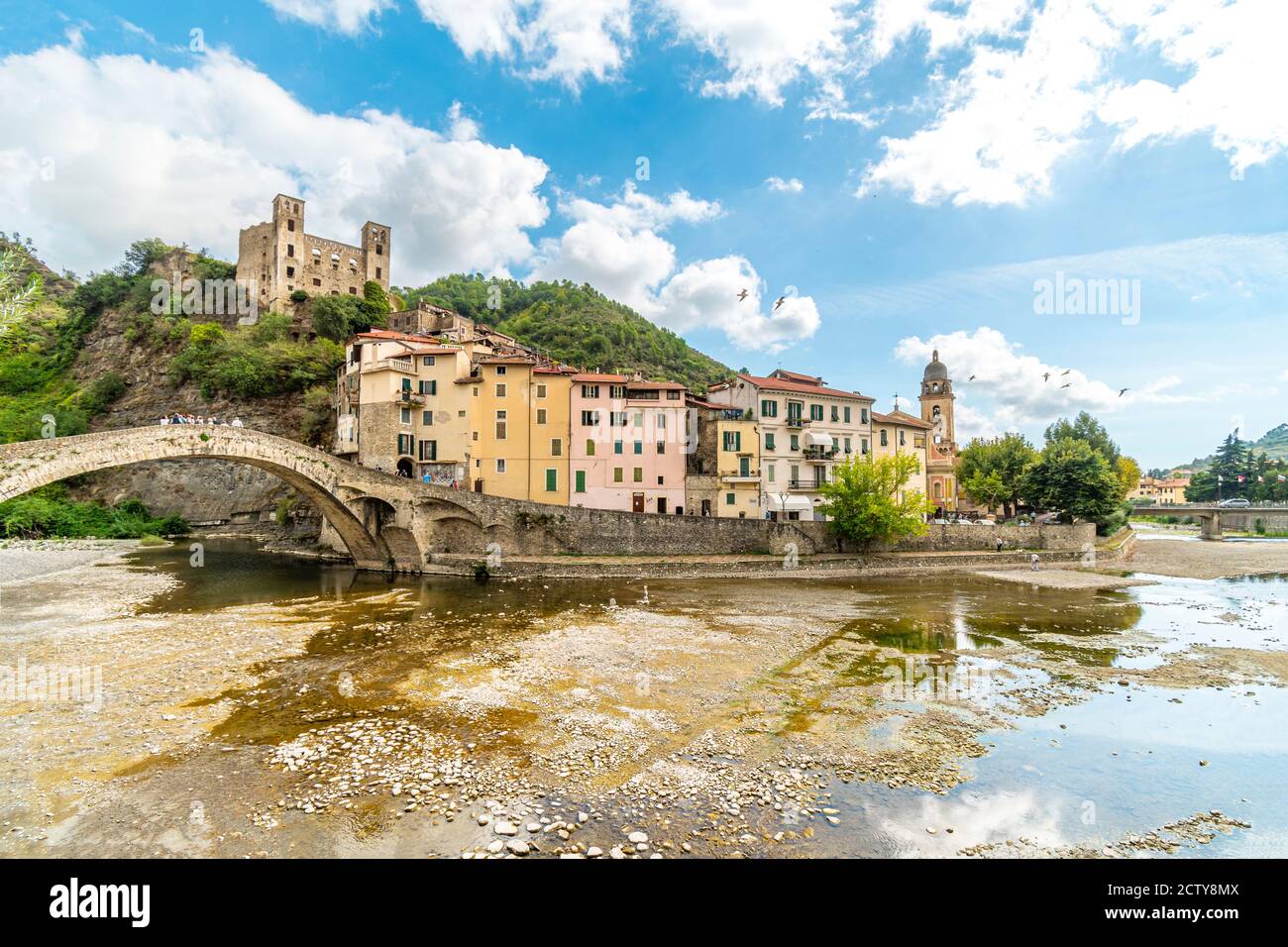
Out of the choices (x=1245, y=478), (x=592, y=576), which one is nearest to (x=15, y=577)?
(x=592, y=576)

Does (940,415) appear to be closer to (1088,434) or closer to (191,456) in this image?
(1088,434)

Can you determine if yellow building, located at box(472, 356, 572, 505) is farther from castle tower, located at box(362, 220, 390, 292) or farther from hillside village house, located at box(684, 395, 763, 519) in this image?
castle tower, located at box(362, 220, 390, 292)

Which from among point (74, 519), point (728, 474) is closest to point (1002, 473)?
point (728, 474)

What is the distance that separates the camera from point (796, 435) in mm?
43188

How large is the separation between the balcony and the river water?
69.2ft

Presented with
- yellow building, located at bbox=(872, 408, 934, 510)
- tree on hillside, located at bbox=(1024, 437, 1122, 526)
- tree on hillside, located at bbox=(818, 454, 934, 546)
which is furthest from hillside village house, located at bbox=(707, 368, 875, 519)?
tree on hillside, located at bbox=(1024, 437, 1122, 526)

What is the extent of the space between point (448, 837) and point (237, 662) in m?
11.4

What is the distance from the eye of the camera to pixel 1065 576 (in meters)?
36.4

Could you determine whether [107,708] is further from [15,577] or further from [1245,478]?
[1245,478]

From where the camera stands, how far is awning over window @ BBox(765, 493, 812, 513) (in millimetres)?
41125

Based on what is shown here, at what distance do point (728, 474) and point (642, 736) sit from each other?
31.1 m

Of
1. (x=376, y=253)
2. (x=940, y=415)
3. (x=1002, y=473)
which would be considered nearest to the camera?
(x=1002, y=473)

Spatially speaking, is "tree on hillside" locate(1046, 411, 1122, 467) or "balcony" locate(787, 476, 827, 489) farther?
"tree on hillside" locate(1046, 411, 1122, 467)

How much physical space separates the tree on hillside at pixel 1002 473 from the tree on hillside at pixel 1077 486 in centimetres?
220
